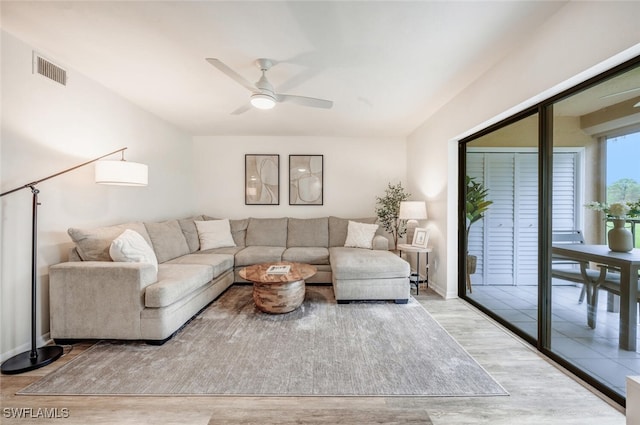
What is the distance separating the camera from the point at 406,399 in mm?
1602

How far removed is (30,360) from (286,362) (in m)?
1.93

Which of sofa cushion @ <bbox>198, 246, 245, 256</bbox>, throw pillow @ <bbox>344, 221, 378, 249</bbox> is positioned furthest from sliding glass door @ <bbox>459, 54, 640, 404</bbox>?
sofa cushion @ <bbox>198, 246, 245, 256</bbox>

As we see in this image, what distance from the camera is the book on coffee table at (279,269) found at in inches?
114

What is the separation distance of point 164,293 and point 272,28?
2301 mm

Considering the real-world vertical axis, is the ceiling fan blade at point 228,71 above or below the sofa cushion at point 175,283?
above

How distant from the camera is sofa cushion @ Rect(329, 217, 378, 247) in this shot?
4449mm

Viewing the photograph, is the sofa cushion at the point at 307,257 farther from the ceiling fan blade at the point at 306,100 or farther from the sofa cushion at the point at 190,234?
the ceiling fan blade at the point at 306,100

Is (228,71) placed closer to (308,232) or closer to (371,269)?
(371,269)

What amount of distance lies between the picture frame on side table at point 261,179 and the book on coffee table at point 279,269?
204cm

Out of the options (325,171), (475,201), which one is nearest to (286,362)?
(475,201)

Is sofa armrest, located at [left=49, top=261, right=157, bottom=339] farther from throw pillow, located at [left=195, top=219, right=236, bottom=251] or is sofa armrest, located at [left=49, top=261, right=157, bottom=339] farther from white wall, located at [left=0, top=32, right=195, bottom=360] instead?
throw pillow, located at [left=195, top=219, right=236, bottom=251]

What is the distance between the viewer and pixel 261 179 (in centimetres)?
489

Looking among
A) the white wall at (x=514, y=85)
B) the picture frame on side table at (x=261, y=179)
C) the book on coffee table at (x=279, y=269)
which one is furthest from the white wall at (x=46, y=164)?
the white wall at (x=514, y=85)

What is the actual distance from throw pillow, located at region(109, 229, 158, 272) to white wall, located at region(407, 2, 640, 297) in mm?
3478
